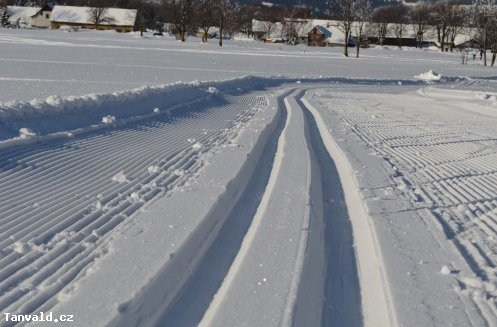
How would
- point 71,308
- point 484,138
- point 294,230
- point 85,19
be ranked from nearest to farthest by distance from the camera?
1. point 71,308
2. point 294,230
3. point 484,138
4. point 85,19

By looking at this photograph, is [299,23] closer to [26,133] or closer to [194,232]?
[26,133]

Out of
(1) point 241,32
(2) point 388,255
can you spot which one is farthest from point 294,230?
(1) point 241,32

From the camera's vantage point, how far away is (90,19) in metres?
110

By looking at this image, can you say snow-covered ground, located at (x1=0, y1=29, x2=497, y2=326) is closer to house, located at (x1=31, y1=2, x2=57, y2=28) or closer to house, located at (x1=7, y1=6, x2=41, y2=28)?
house, located at (x1=31, y1=2, x2=57, y2=28)

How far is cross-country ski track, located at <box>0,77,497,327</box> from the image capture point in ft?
15.2

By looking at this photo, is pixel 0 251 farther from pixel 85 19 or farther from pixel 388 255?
pixel 85 19

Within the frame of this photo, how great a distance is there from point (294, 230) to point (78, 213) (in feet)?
7.65

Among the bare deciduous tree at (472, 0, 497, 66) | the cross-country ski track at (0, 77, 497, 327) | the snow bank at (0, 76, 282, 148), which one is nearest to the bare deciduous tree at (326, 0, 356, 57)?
the bare deciduous tree at (472, 0, 497, 66)

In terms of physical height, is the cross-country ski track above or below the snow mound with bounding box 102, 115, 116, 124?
below

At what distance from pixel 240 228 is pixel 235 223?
20 cm

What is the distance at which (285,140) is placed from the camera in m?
12.0

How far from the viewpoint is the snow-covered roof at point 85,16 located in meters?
109

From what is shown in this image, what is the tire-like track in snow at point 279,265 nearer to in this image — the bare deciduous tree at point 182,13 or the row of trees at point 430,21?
the row of trees at point 430,21

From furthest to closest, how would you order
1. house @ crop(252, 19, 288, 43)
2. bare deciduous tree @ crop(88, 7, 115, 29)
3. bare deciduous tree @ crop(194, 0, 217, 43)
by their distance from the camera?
house @ crop(252, 19, 288, 43)
bare deciduous tree @ crop(88, 7, 115, 29)
bare deciduous tree @ crop(194, 0, 217, 43)
